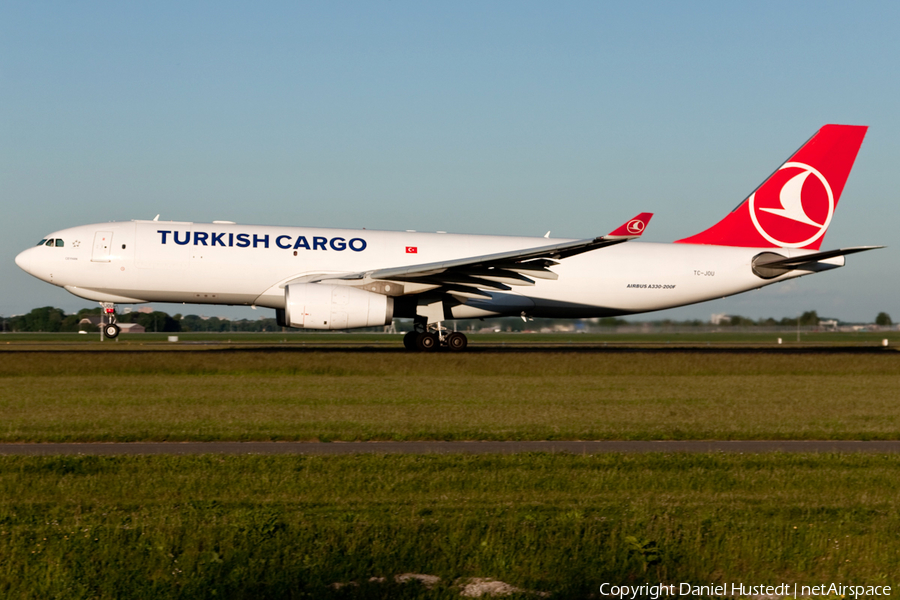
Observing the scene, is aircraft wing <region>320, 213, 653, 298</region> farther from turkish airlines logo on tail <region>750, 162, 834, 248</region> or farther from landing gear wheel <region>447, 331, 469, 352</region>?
turkish airlines logo on tail <region>750, 162, 834, 248</region>

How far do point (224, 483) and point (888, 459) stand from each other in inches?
336

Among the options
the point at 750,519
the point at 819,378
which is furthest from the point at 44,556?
the point at 819,378

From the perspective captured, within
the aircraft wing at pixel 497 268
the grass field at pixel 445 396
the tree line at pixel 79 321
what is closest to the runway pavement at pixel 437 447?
the grass field at pixel 445 396

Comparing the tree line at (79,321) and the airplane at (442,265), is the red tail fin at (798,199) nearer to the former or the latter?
the airplane at (442,265)

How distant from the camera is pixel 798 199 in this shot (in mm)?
32969

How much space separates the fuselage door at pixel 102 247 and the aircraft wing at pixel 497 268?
7.55 meters

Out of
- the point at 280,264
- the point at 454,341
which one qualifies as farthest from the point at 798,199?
the point at 280,264

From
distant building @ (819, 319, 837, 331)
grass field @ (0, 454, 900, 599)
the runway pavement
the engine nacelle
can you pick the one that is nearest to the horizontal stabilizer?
the engine nacelle

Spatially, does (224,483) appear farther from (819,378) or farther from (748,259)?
(748,259)

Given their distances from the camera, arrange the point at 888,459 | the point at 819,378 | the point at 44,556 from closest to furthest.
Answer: the point at 44,556
the point at 888,459
the point at 819,378

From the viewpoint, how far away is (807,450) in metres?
12.6

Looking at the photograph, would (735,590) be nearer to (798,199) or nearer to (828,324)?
(798,199)

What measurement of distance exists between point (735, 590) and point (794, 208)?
28652 mm

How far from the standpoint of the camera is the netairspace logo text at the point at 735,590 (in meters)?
6.77
